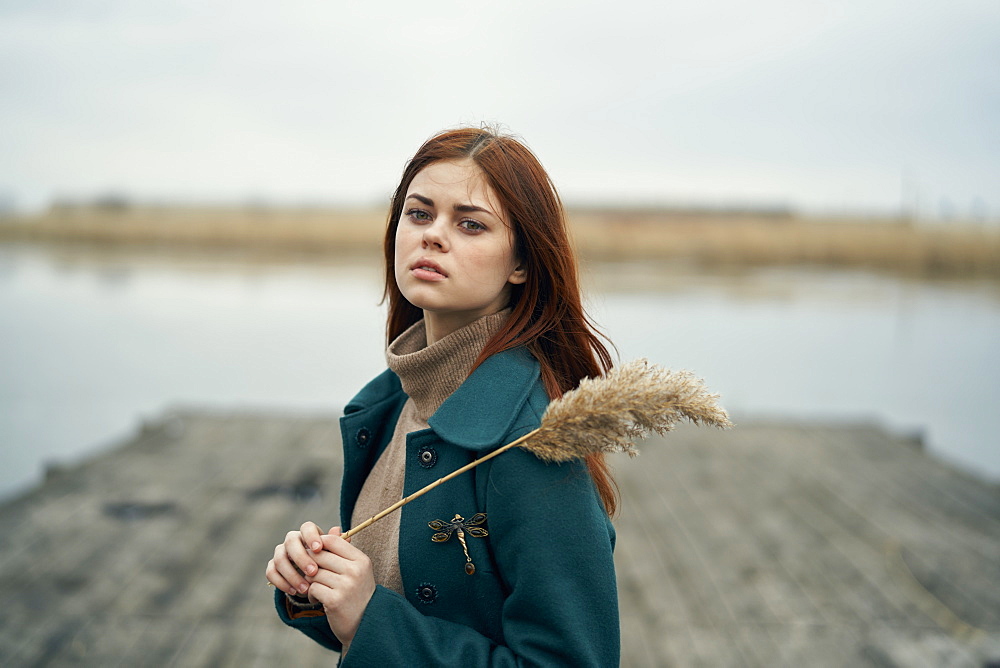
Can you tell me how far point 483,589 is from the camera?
1292 mm

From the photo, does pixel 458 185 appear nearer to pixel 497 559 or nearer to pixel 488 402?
pixel 488 402

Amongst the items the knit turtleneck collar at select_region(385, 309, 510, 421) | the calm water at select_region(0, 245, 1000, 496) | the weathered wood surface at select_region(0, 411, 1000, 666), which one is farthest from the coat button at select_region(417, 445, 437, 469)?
the calm water at select_region(0, 245, 1000, 496)

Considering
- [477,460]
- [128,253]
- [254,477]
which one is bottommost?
[254,477]

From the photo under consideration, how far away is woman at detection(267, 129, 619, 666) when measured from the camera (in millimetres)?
1217

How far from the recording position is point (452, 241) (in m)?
1.34

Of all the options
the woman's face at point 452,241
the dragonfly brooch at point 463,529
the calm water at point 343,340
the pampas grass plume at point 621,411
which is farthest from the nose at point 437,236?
the calm water at point 343,340

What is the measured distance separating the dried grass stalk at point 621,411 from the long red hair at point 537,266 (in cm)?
14

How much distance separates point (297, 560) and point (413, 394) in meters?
0.37

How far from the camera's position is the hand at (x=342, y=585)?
121 cm

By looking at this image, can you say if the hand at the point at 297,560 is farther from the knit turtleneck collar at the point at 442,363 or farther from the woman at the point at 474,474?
the knit turtleneck collar at the point at 442,363

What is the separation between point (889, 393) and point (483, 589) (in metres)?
8.40

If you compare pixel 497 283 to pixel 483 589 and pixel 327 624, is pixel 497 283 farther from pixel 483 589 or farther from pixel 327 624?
pixel 327 624

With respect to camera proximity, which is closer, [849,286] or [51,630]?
[51,630]

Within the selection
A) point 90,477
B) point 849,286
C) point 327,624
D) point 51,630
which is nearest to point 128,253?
point 90,477
